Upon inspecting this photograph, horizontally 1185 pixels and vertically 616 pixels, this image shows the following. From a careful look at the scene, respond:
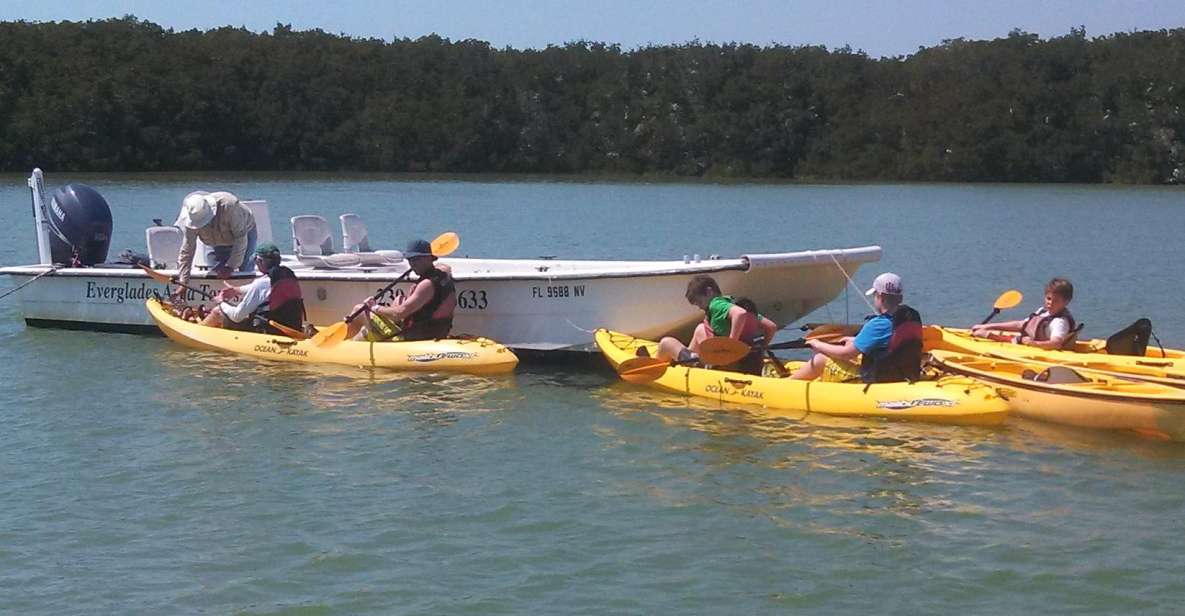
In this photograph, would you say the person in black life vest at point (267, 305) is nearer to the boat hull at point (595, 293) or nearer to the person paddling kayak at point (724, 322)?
the boat hull at point (595, 293)

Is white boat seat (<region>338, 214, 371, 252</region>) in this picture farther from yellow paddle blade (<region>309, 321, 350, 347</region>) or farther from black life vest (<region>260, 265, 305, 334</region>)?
yellow paddle blade (<region>309, 321, 350, 347</region>)

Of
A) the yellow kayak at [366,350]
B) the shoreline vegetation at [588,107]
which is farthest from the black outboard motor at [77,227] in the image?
the shoreline vegetation at [588,107]

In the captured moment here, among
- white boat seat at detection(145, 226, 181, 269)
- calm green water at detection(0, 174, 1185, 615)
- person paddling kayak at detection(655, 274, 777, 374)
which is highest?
white boat seat at detection(145, 226, 181, 269)

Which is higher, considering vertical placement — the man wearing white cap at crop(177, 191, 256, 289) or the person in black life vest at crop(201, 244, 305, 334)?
the man wearing white cap at crop(177, 191, 256, 289)

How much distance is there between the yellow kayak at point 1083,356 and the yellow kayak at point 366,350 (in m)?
4.12

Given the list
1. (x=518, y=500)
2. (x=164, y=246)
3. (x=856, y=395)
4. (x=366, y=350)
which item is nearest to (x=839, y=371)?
(x=856, y=395)

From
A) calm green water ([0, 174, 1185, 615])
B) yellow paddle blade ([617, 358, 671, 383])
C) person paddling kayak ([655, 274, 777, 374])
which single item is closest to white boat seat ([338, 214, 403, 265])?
calm green water ([0, 174, 1185, 615])

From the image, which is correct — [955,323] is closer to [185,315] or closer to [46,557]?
[185,315]

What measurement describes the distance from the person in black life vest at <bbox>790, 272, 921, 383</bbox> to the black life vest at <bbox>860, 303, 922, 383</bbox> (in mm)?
10

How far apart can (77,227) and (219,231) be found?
2.32 metres

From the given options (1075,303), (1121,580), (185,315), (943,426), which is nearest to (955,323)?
(1075,303)

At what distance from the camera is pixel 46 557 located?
9.70 metres

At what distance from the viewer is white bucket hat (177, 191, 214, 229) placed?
17.2m

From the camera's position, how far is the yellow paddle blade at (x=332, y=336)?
1586 centimetres
